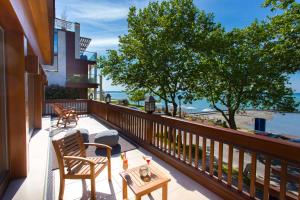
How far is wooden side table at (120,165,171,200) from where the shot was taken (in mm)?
2150

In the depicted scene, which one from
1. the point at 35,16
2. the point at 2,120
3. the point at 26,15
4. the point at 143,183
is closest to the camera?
the point at 143,183

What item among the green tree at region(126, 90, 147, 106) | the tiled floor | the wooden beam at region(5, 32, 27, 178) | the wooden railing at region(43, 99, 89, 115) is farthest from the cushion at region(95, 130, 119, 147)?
the wooden railing at region(43, 99, 89, 115)

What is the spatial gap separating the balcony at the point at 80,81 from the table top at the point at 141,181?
1521 centimetres

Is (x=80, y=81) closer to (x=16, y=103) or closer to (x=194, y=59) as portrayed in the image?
(x=194, y=59)

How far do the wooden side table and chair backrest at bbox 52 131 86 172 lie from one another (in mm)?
811

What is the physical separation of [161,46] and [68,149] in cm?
686

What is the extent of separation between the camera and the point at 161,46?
8.70 metres

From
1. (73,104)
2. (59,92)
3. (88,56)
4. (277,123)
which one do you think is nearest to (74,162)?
(73,104)

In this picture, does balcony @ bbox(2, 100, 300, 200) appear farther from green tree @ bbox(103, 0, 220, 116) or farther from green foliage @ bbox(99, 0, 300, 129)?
green foliage @ bbox(99, 0, 300, 129)

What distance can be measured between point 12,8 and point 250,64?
9600 mm

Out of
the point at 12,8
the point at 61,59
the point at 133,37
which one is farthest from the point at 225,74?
the point at 61,59

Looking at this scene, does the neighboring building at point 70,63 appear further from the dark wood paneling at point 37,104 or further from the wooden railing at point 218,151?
the wooden railing at point 218,151

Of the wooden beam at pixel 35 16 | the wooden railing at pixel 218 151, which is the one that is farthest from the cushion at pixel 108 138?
the wooden beam at pixel 35 16

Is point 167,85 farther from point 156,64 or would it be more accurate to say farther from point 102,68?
point 102,68
